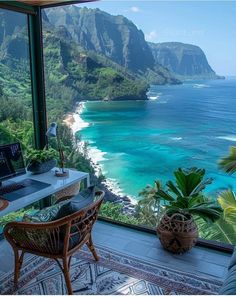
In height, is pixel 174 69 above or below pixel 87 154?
above

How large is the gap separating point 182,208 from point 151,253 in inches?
21.1

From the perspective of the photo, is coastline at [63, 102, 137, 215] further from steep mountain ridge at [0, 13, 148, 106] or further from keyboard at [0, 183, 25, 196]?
keyboard at [0, 183, 25, 196]

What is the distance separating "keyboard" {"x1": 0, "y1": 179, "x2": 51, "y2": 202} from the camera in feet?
7.90

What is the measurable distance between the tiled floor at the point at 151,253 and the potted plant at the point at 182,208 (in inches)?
4.2

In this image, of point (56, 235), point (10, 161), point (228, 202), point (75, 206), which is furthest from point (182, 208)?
point (10, 161)

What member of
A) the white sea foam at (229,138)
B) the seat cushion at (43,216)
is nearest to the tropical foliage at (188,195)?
the white sea foam at (229,138)

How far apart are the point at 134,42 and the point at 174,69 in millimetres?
574

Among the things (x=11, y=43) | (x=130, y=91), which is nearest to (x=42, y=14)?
(x=11, y=43)

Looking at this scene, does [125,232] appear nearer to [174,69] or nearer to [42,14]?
[174,69]

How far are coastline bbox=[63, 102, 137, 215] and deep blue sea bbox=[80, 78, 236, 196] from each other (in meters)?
0.06

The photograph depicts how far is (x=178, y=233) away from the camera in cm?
267

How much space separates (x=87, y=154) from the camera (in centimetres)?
376

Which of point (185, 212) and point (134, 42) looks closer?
point (185, 212)

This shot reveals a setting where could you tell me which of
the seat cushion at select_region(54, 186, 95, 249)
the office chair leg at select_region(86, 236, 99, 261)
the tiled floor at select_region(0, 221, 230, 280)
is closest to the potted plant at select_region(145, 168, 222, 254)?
the tiled floor at select_region(0, 221, 230, 280)
